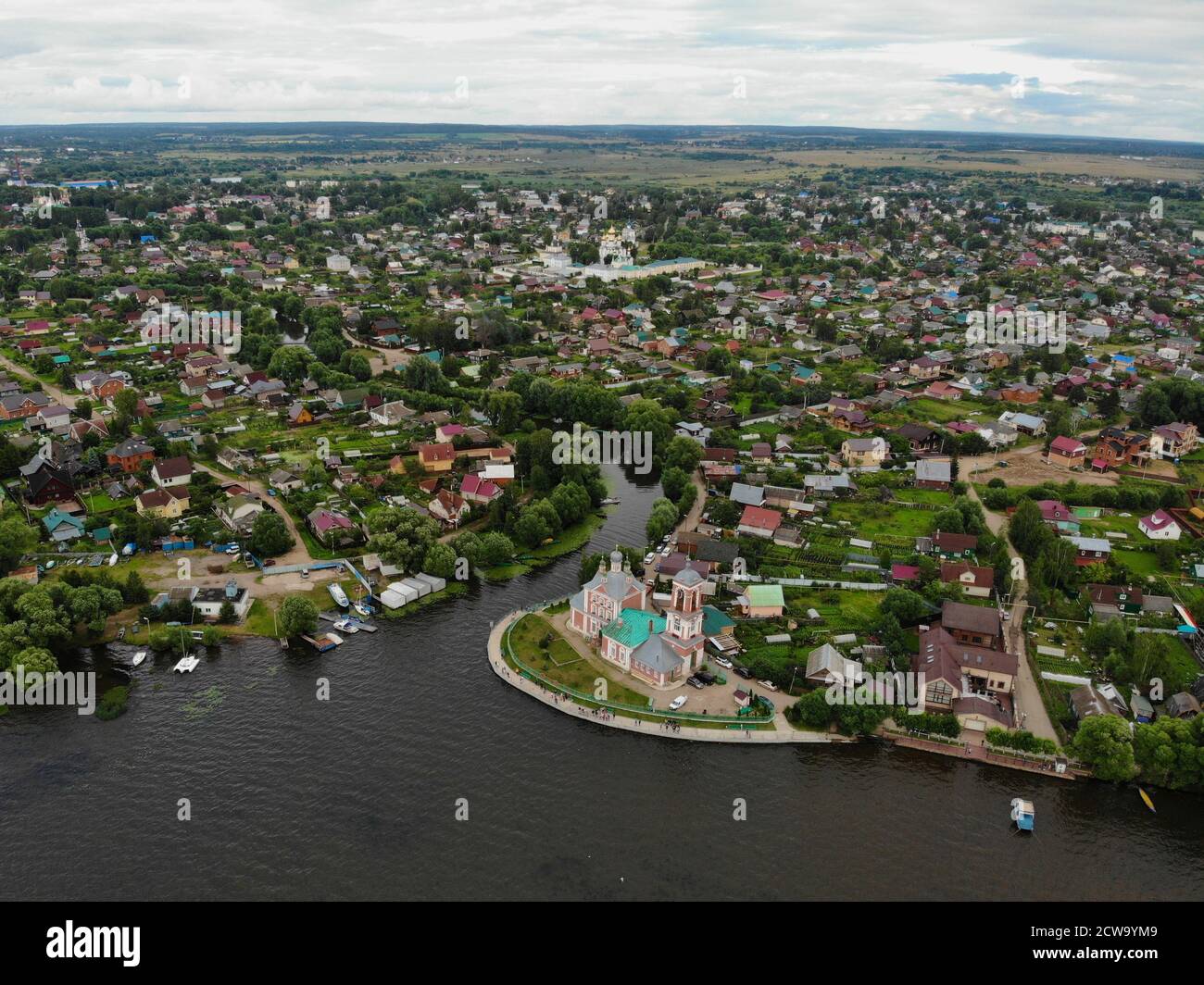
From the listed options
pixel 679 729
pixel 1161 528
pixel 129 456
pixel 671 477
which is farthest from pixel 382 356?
pixel 1161 528

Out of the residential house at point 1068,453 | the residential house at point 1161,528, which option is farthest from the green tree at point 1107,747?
the residential house at point 1068,453

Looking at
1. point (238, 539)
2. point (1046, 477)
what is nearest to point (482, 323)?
point (238, 539)

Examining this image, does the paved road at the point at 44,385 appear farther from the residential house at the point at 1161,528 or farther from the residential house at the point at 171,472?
the residential house at the point at 1161,528

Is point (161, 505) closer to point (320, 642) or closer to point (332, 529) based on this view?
point (332, 529)

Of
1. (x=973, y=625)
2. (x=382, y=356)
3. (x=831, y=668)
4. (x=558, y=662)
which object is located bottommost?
(x=558, y=662)

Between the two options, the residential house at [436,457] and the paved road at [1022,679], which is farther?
the residential house at [436,457]

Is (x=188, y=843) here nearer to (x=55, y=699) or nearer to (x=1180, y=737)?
(x=55, y=699)

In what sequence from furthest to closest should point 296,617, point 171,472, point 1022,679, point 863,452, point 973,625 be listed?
1. point 863,452
2. point 171,472
3. point 296,617
4. point 973,625
5. point 1022,679
